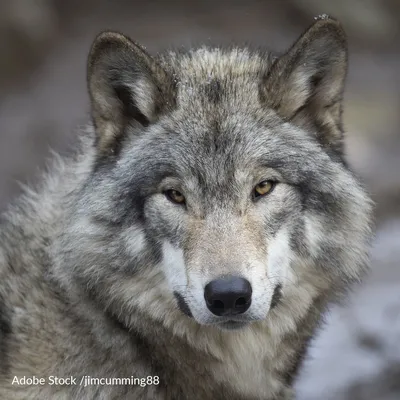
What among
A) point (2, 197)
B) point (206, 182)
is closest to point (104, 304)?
point (206, 182)

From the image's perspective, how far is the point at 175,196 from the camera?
4242 mm

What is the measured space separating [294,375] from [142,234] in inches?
52.7

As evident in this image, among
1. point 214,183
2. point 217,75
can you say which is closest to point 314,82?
point 217,75

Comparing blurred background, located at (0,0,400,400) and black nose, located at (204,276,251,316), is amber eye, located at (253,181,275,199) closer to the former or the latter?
black nose, located at (204,276,251,316)

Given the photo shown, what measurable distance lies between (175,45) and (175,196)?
6.02m

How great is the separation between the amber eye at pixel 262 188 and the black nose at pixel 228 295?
0.53 meters

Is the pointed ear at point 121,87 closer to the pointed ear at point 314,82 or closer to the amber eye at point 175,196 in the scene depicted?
the amber eye at point 175,196

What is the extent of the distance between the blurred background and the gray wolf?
378 cm

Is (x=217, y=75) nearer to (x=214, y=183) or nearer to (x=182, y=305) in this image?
(x=214, y=183)

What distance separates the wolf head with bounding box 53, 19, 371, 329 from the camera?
414 centimetres

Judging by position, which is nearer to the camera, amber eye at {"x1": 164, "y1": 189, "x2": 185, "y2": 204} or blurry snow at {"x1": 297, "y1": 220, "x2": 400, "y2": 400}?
amber eye at {"x1": 164, "y1": 189, "x2": 185, "y2": 204}

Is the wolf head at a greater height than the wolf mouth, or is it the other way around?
the wolf head

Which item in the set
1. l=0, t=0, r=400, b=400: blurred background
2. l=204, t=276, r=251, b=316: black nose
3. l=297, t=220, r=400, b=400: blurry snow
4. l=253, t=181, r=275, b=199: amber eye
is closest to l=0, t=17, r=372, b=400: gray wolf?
l=253, t=181, r=275, b=199: amber eye

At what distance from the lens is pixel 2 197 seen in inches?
396
